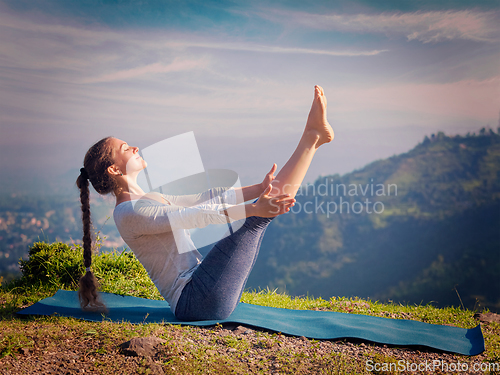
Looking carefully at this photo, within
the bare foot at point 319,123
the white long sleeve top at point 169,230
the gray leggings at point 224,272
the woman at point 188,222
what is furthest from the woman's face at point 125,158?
the bare foot at point 319,123

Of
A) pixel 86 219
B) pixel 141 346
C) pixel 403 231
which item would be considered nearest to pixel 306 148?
pixel 141 346

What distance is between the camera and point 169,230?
2.17m

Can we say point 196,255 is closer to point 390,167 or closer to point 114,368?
point 114,368

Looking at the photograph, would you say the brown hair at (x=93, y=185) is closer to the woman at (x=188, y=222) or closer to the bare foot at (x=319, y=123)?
the woman at (x=188, y=222)

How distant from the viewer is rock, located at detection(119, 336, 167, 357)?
6.21 feet

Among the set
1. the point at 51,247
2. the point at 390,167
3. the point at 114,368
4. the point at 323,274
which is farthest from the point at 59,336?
the point at 390,167

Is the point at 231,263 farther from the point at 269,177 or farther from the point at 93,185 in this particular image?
the point at 93,185

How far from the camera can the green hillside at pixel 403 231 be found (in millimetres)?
16656

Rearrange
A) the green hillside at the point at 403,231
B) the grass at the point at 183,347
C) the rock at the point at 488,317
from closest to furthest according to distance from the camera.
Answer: the grass at the point at 183,347 < the rock at the point at 488,317 < the green hillside at the point at 403,231

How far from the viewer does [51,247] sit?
4117 millimetres

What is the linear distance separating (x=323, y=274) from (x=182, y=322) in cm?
1629

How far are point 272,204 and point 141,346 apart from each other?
111cm

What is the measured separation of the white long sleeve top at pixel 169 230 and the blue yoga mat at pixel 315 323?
0.38 metres

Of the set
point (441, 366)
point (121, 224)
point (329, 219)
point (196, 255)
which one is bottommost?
point (329, 219)
